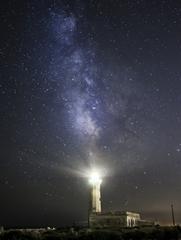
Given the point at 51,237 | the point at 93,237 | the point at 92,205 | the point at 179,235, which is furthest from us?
the point at 92,205

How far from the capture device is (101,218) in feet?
212

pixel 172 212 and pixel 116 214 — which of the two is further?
pixel 172 212

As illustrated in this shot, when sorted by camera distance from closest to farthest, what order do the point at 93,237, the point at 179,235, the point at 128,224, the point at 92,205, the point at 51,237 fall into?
the point at 179,235
the point at 93,237
the point at 51,237
the point at 128,224
the point at 92,205

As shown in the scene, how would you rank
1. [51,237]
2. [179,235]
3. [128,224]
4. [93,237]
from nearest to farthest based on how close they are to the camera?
[179,235], [93,237], [51,237], [128,224]

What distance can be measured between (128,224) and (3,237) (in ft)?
108

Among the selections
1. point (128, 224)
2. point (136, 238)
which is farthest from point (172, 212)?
point (136, 238)

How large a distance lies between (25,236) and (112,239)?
32.0 ft

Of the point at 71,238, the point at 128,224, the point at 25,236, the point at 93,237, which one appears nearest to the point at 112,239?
the point at 93,237

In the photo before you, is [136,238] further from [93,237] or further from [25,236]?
[25,236]

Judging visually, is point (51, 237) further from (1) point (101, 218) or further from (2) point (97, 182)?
(2) point (97, 182)

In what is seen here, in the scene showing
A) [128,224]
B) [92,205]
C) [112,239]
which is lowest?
[112,239]

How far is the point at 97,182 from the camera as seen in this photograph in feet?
242

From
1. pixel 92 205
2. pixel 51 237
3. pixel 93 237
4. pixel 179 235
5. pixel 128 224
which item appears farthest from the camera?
pixel 92 205

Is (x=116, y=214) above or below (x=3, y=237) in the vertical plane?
above
